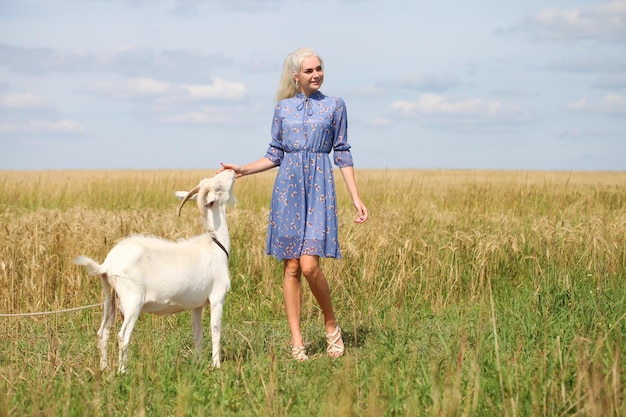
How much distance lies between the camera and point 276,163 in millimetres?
5738

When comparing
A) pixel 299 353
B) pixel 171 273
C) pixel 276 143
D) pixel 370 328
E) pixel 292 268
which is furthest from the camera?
pixel 370 328

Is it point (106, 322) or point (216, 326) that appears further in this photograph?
point (216, 326)

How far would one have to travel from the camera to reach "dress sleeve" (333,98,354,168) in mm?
5609

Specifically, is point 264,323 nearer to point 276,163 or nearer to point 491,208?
point 276,163

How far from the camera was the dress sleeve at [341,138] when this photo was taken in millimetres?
5609

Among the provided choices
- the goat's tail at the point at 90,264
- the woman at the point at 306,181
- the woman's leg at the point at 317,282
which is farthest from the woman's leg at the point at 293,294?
the goat's tail at the point at 90,264

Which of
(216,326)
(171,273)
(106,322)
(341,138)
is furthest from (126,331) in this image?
(341,138)

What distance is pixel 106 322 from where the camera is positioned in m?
4.75

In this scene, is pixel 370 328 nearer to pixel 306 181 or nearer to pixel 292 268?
pixel 292 268

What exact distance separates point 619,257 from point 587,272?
0.58 meters

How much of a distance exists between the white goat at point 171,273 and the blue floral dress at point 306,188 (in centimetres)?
52

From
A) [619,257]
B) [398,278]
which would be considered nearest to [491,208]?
[619,257]

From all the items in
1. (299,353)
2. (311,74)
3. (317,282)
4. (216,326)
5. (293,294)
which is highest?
→ (311,74)

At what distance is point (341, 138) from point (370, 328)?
1.70m
